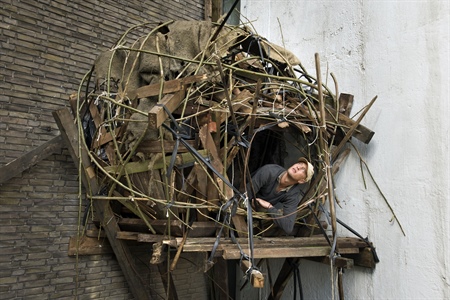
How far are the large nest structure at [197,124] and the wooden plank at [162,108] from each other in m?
0.01

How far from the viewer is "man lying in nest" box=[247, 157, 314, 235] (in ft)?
11.9

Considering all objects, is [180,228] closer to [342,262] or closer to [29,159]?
[342,262]

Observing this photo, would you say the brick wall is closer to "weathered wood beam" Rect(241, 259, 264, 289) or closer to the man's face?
"weathered wood beam" Rect(241, 259, 264, 289)

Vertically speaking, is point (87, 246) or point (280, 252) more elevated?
point (280, 252)

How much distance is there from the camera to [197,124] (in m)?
3.40

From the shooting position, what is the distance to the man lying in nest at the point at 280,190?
3617 mm

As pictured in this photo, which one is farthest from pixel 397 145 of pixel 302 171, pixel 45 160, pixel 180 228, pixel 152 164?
pixel 45 160

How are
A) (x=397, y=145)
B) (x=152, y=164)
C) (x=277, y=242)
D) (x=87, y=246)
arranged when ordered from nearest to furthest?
(x=152, y=164) < (x=277, y=242) < (x=397, y=145) < (x=87, y=246)

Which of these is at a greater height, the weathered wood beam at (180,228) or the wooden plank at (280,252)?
the weathered wood beam at (180,228)

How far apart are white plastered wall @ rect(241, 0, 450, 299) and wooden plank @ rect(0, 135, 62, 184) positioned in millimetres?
3112

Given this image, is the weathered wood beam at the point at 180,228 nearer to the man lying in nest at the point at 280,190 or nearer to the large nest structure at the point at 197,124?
the large nest structure at the point at 197,124

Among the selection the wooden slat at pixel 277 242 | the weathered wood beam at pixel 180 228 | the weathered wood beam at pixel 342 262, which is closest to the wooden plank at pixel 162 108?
the weathered wood beam at pixel 180 228

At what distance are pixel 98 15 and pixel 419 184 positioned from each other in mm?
4053

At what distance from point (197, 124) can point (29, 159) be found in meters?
1.82
